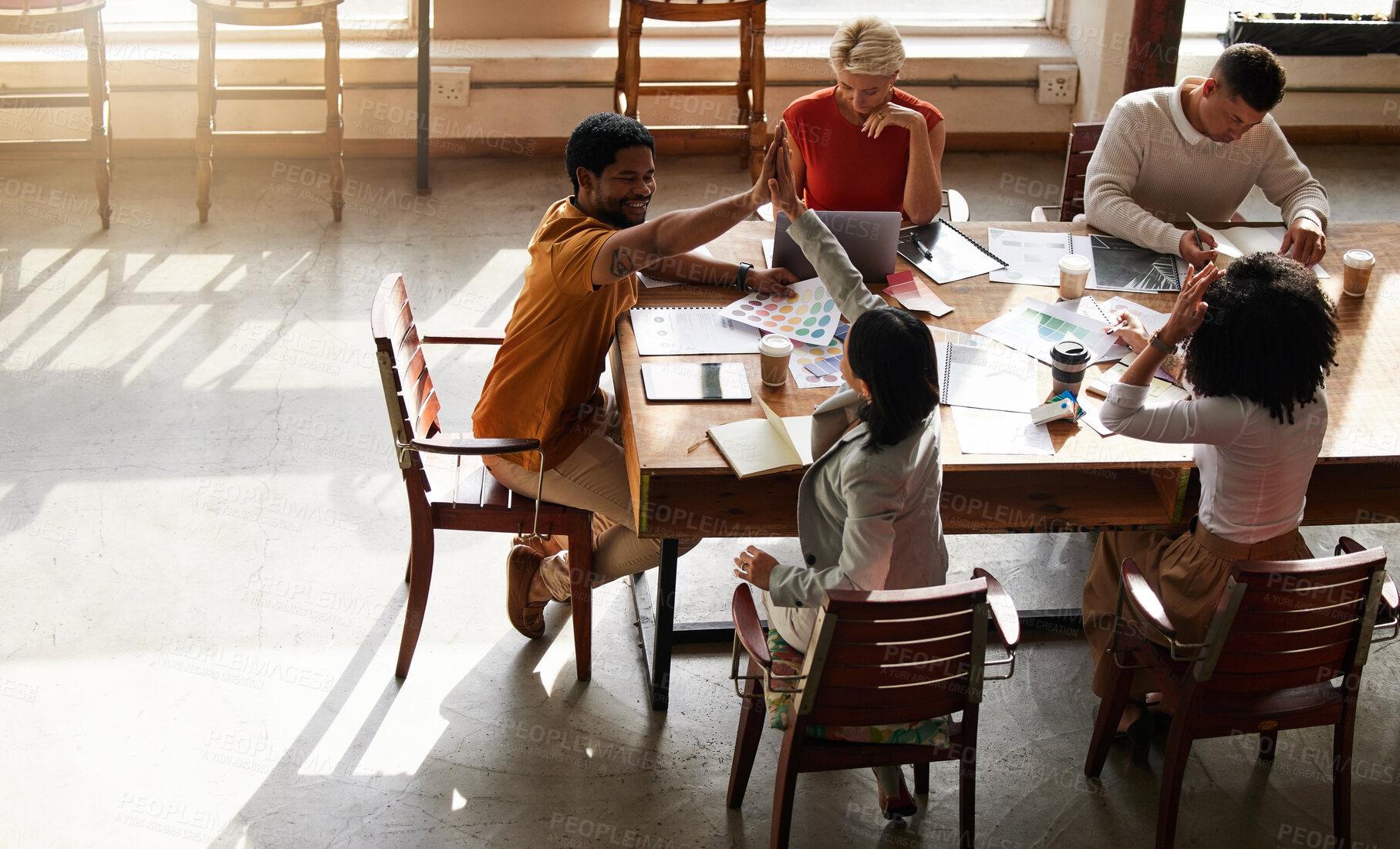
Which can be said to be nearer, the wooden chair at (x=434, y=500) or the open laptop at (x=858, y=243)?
the wooden chair at (x=434, y=500)

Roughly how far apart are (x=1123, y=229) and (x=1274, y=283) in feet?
3.83

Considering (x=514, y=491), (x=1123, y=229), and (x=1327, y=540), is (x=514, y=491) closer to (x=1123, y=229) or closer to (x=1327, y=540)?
(x=1123, y=229)

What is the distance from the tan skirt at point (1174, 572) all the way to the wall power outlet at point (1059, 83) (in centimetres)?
374

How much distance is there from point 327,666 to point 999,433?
1.80 m

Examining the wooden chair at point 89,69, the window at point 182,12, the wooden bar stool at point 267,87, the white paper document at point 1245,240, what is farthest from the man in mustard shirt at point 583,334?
the window at point 182,12

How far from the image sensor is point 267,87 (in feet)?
18.4

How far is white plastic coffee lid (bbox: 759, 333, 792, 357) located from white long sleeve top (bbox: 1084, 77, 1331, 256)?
1347mm

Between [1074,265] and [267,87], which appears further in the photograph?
[267,87]

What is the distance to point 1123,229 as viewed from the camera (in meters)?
3.73

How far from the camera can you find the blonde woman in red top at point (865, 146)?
3.72 m

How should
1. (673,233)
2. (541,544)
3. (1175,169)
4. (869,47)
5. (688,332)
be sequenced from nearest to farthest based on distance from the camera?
(673,233) < (688,332) < (541,544) < (869,47) < (1175,169)

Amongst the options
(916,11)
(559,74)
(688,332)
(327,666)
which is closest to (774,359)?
(688,332)

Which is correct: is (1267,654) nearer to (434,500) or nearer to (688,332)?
(688,332)

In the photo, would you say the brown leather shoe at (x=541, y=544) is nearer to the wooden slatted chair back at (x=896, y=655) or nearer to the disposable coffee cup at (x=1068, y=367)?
the wooden slatted chair back at (x=896, y=655)
